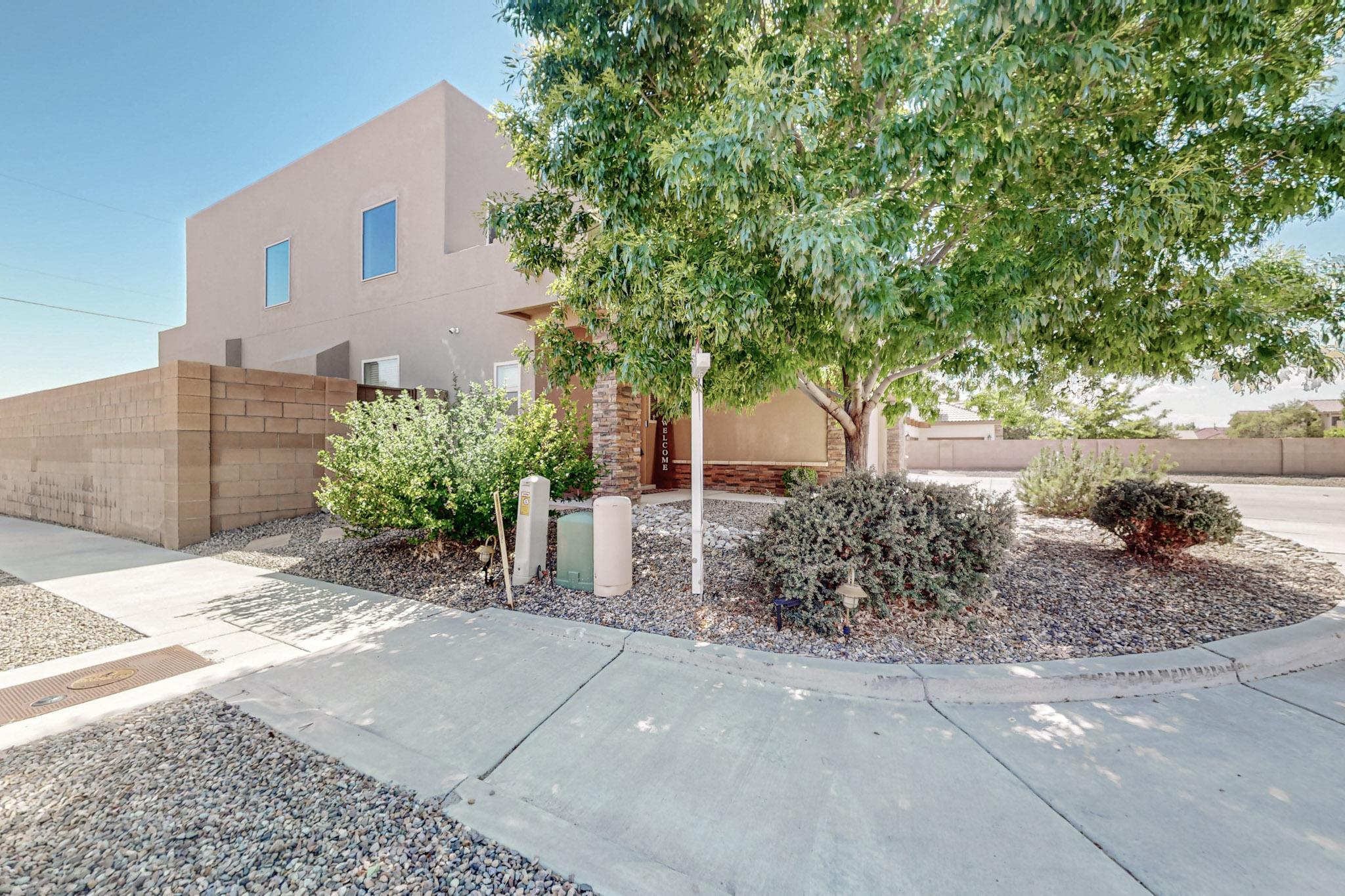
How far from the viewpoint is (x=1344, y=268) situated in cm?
474

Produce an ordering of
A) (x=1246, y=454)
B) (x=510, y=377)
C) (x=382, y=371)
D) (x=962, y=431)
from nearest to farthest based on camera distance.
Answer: (x=510, y=377), (x=382, y=371), (x=1246, y=454), (x=962, y=431)

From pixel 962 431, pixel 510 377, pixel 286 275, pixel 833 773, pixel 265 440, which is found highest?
pixel 286 275

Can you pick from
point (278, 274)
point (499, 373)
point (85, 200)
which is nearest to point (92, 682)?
point (499, 373)

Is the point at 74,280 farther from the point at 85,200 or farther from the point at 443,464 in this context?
the point at 443,464

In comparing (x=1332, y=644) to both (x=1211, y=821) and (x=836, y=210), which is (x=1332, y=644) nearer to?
(x=1211, y=821)

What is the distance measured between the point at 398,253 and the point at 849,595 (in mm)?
12748

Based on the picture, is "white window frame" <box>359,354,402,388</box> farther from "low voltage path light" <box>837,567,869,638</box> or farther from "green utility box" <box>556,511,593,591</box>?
"low voltage path light" <box>837,567,869,638</box>

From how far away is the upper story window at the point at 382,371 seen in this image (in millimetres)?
12547

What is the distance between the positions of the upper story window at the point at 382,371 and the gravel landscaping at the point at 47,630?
766 centimetres

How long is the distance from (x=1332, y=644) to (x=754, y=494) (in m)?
8.83

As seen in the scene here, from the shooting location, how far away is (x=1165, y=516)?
568cm

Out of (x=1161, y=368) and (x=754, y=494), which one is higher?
(x=1161, y=368)

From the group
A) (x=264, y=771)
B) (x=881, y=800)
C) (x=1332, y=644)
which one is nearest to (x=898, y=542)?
(x=881, y=800)

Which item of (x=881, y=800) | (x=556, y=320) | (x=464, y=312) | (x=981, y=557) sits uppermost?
(x=464, y=312)
